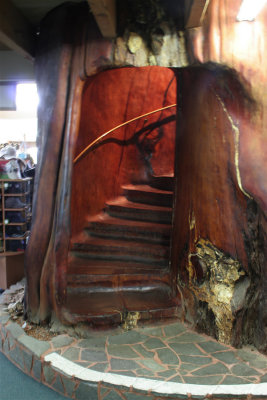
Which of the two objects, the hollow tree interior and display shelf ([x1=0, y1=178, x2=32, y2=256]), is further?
display shelf ([x1=0, y1=178, x2=32, y2=256])

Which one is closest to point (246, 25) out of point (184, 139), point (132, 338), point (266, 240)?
point (184, 139)

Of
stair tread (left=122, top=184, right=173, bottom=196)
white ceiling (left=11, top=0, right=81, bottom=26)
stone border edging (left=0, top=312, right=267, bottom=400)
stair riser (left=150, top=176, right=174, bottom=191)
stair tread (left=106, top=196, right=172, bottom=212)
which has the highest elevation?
white ceiling (left=11, top=0, right=81, bottom=26)

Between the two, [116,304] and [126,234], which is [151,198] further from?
[116,304]

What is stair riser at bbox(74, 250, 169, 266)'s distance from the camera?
4.20 m

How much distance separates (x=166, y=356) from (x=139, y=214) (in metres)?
2.22

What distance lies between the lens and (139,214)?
4.90m

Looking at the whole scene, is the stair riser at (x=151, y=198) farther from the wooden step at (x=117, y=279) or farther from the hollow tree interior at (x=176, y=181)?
the wooden step at (x=117, y=279)

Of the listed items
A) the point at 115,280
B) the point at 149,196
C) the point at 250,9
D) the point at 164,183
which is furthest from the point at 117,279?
the point at 250,9

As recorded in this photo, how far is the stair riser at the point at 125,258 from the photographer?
13.8ft

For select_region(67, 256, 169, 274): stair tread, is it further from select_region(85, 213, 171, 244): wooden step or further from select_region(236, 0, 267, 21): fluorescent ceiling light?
select_region(236, 0, 267, 21): fluorescent ceiling light

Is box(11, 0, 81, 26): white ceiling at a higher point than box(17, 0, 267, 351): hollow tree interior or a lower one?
higher

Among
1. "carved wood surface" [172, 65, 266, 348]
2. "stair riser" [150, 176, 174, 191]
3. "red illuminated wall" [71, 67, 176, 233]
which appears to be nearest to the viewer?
"carved wood surface" [172, 65, 266, 348]

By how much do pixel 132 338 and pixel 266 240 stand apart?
145 cm

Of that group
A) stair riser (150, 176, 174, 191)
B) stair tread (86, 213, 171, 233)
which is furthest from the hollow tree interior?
stair riser (150, 176, 174, 191)
